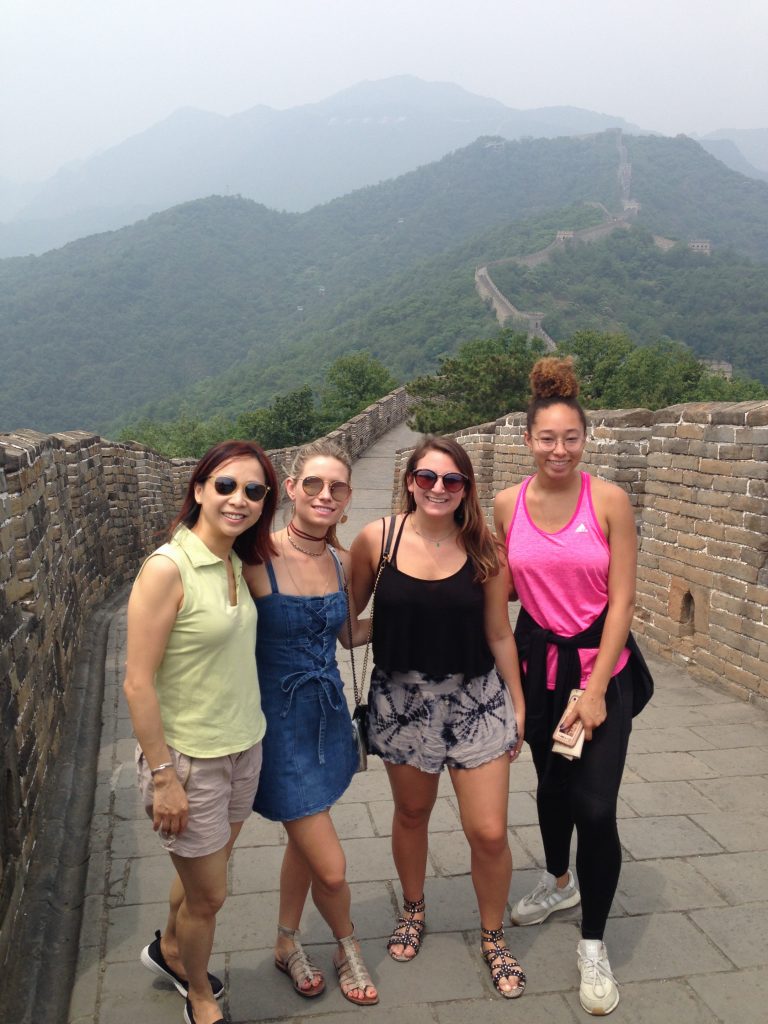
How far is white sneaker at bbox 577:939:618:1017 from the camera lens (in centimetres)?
262

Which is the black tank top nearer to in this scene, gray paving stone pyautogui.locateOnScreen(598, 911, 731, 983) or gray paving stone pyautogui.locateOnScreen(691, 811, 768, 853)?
gray paving stone pyautogui.locateOnScreen(598, 911, 731, 983)

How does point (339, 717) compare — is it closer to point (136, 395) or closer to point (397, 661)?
point (397, 661)

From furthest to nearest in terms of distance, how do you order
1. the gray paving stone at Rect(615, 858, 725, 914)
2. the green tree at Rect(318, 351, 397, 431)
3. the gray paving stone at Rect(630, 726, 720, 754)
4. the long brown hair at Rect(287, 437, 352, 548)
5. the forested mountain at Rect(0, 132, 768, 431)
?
1. the forested mountain at Rect(0, 132, 768, 431)
2. the green tree at Rect(318, 351, 397, 431)
3. the gray paving stone at Rect(630, 726, 720, 754)
4. the gray paving stone at Rect(615, 858, 725, 914)
5. the long brown hair at Rect(287, 437, 352, 548)

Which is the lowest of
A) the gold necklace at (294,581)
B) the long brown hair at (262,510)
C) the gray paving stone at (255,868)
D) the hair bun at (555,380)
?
the gray paving stone at (255,868)

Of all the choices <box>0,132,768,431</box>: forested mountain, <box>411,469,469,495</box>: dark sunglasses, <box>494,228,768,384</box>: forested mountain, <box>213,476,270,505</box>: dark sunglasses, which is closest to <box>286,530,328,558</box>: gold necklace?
<box>213,476,270,505</box>: dark sunglasses

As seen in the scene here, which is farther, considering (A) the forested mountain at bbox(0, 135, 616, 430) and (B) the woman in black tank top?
(A) the forested mountain at bbox(0, 135, 616, 430)

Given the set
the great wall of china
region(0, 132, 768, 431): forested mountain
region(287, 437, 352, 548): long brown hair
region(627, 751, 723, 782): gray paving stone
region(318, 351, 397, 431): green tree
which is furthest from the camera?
region(0, 132, 768, 431): forested mountain

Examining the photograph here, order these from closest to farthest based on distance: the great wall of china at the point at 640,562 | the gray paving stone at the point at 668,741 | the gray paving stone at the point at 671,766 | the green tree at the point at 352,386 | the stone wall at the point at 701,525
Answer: the great wall of china at the point at 640,562, the gray paving stone at the point at 671,766, the gray paving stone at the point at 668,741, the stone wall at the point at 701,525, the green tree at the point at 352,386

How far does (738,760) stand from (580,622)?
234cm

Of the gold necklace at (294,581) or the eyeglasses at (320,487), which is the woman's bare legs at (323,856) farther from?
the eyeglasses at (320,487)

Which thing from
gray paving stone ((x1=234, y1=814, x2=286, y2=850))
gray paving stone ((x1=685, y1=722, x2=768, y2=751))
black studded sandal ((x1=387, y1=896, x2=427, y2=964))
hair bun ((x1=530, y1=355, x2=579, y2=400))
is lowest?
gray paving stone ((x1=685, y1=722, x2=768, y2=751))

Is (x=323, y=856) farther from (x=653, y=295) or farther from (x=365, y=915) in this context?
(x=653, y=295)

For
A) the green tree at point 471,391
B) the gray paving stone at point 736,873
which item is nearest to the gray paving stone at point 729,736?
the gray paving stone at point 736,873

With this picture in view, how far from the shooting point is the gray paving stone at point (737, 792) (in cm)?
398
